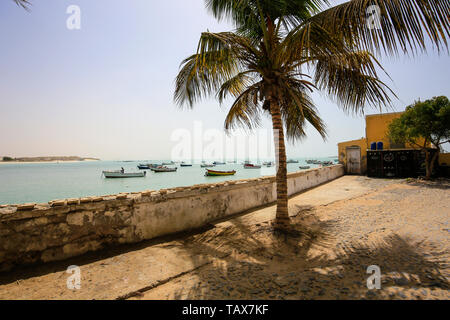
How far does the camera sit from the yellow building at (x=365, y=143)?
16328 millimetres

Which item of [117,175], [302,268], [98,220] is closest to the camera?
[302,268]

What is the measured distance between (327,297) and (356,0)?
3859 mm

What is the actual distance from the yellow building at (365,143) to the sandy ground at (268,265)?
13086mm

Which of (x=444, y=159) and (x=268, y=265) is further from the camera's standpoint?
(x=444, y=159)

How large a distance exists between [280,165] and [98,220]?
12.6 ft

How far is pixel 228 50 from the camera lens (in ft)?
12.3

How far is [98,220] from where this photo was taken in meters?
3.81

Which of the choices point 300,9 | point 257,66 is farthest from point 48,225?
point 300,9

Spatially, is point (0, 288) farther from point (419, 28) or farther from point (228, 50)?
point (419, 28)

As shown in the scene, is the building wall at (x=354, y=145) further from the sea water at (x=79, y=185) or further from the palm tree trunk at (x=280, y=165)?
the sea water at (x=79, y=185)

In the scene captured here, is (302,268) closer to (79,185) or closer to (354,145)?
(354,145)
